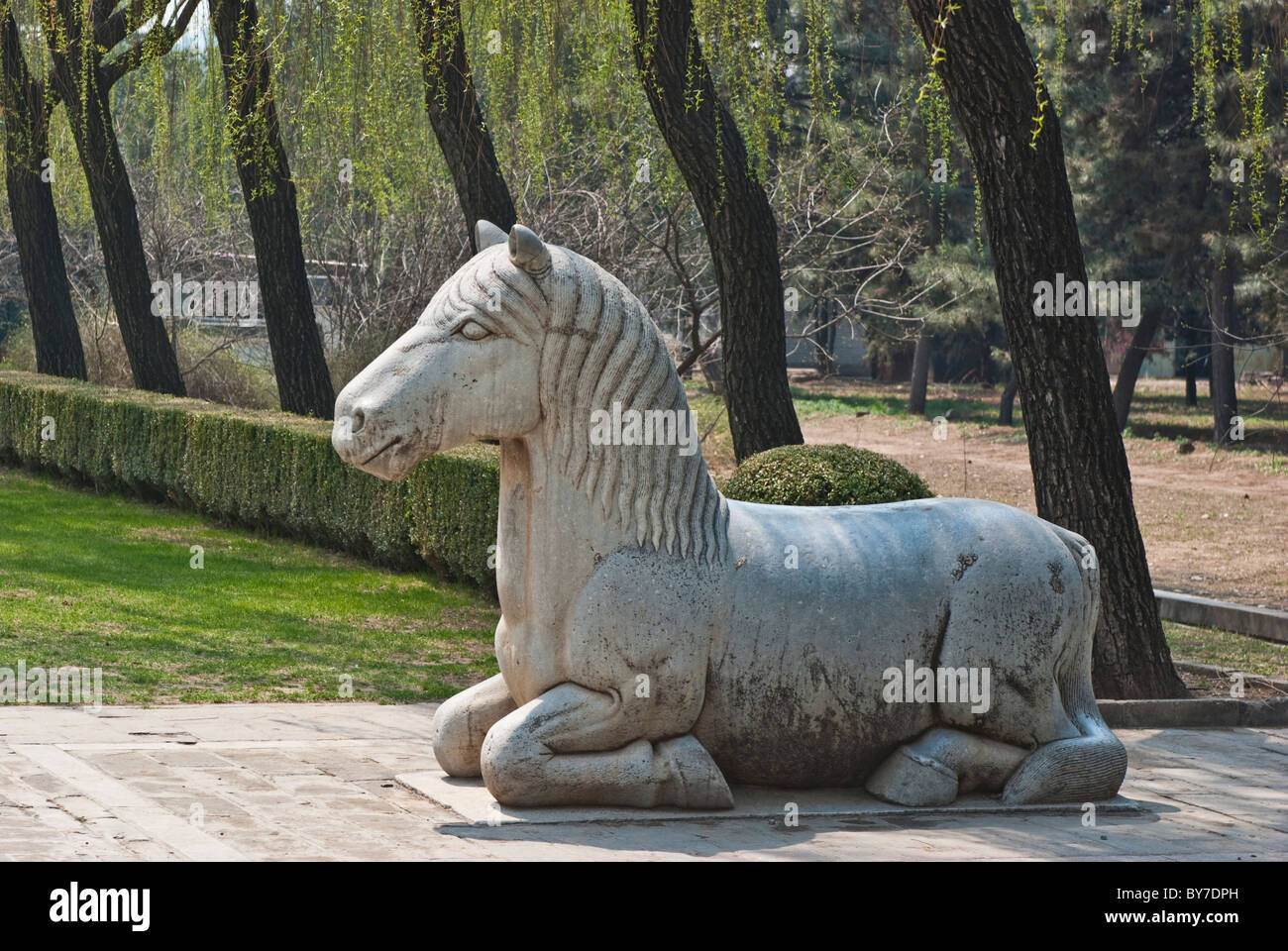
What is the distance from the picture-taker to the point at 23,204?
21.3 m

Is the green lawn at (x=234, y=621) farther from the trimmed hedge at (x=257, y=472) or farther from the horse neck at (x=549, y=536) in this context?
the horse neck at (x=549, y=536)

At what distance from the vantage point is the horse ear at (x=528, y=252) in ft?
18.7

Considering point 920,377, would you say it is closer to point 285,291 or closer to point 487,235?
point 285,291

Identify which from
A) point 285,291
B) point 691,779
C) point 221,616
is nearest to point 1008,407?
point 285,291

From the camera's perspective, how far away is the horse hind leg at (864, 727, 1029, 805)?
6.17 meters

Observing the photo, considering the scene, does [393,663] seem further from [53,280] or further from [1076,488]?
[53,280]

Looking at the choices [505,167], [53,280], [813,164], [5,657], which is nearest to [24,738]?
[5,657]

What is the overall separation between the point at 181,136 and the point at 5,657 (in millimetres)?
13730

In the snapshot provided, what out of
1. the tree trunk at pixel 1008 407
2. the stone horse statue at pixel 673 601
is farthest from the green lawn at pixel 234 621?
the tree trunk at pixel 1008 407

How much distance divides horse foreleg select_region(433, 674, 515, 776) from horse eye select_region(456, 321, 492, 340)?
139cm

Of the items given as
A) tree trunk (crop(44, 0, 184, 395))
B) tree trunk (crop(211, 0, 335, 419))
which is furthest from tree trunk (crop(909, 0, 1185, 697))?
tree trunk (crop(44, 0, 184, 395))

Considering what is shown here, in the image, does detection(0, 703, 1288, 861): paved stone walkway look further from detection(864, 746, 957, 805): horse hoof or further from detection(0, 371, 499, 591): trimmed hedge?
detection(0, 371, 499, 591): trimmed hedge

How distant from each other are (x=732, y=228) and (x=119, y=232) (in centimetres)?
1048

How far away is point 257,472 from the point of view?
15.4 m
